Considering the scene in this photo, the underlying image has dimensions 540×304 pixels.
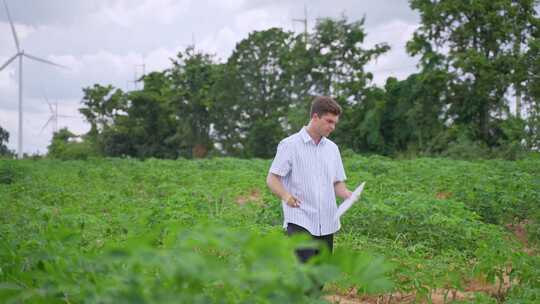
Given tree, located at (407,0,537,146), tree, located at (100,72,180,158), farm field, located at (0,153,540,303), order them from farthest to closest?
tree, located at (100,72,180,158)
tree, located at (407,0,537,146)
farm field, located at (0,153,540,303)

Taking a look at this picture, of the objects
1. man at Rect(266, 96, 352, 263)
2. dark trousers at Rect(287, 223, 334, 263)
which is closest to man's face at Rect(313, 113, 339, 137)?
man at Rect(266, 96, 352, 263)

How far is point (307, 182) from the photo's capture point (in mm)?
4777

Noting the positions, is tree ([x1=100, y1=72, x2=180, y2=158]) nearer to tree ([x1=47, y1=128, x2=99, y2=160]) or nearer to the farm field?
tree ([x1=47, y1=128, x2=99, y2=160])

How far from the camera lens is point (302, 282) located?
179cm

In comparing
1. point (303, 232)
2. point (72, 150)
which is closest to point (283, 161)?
point (303, 232)

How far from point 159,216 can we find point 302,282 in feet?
21.8

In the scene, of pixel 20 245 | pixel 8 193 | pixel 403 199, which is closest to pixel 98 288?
pixel 20 245

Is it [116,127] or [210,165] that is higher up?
[116,127]

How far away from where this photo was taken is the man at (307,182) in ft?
15.6

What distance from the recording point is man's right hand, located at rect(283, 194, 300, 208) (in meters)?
4.65

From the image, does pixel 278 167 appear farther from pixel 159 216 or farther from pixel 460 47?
pixel 460 47

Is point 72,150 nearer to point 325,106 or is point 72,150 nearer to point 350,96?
point 350,96

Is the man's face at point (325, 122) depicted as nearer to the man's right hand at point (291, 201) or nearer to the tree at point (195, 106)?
the man's right hand at point (291, 201)

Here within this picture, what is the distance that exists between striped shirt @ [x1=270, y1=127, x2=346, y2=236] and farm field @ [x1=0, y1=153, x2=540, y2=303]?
0.48m
